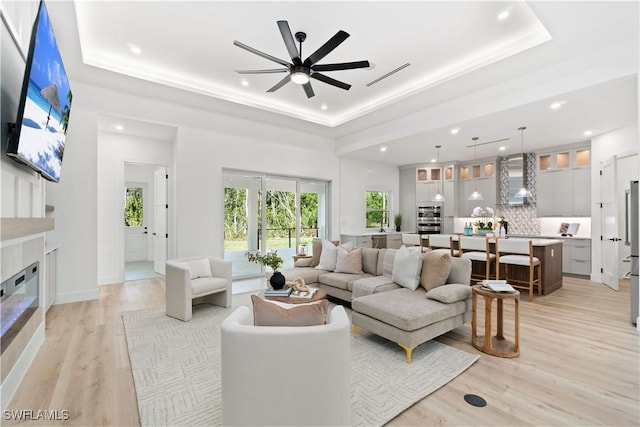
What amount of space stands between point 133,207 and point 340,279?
7010 mm

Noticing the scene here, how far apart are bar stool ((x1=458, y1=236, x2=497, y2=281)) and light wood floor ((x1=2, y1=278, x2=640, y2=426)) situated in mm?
1514

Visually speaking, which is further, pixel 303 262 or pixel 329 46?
pixel 303 262

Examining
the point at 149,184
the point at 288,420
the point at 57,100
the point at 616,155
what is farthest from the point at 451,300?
the point at 149,184

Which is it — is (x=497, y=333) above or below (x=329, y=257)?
below

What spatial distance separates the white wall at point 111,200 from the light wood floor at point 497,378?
2.06m

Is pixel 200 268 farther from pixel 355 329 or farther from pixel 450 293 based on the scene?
pixel 450 293

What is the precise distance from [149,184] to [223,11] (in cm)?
650

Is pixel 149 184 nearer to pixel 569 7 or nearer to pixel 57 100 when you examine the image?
pixel 57 100

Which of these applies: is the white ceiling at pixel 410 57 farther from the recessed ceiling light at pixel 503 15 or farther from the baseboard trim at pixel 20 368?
the baseboard trim at pixel 20 368

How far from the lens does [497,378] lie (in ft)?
7.93

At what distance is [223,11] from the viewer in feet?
10.3

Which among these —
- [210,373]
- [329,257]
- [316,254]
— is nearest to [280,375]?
[210,373]

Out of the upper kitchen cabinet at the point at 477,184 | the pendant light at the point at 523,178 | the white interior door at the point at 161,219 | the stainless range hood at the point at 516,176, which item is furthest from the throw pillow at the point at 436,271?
the upper kitchen cabinet at the point at 477,184

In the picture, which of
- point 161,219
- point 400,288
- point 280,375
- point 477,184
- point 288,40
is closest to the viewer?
point 280,375
